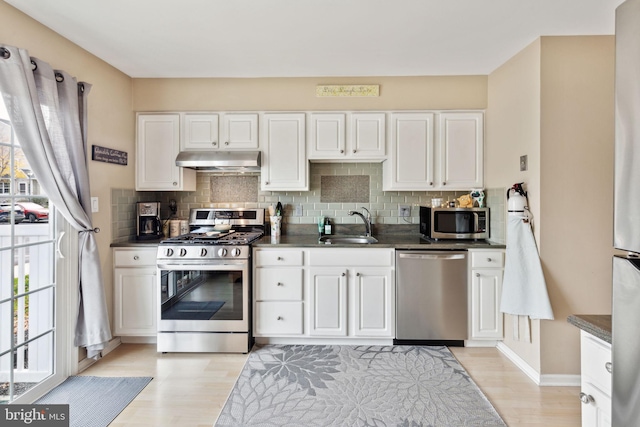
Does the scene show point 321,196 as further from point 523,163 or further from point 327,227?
point 523,163

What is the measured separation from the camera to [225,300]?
282cm

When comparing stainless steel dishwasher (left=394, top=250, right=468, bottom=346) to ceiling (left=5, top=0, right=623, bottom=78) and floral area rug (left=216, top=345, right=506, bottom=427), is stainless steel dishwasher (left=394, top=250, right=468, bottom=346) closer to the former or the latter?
floral area rug (left=216, top=345, right=506, bottom=427)

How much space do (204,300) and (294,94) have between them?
82.6 inches

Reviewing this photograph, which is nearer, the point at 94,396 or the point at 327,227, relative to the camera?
the point at 94,396

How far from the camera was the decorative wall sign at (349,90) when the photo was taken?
3.15 metres

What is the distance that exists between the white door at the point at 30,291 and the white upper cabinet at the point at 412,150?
109 inches

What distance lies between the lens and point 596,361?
1.07 meters

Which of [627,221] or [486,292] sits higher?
[627,221]

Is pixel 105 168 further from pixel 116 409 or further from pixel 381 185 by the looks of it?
pixel 381 185

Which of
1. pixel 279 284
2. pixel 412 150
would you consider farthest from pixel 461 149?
pixel 279 284

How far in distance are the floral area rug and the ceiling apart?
8.31 ft

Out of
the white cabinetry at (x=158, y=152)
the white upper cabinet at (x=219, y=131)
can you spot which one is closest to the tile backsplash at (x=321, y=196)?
the white cabinetry at (x=158, y=152)

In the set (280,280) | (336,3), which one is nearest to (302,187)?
(280,280)

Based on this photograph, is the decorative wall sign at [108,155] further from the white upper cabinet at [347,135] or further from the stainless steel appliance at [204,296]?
the white upper cabinet at [347,135]
